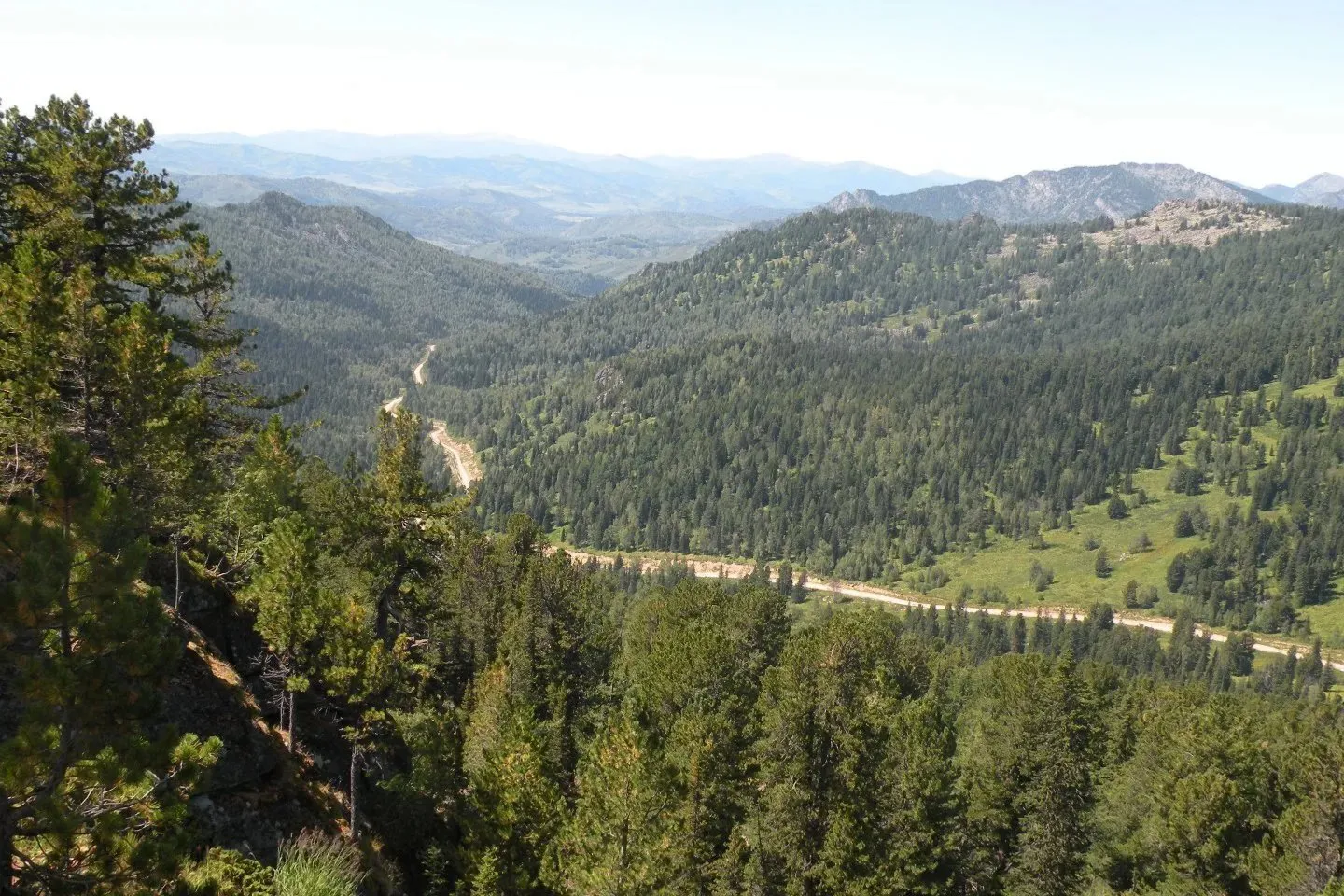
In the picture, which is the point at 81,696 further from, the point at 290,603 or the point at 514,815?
the point at 514,815

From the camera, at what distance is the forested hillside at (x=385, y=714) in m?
16.9

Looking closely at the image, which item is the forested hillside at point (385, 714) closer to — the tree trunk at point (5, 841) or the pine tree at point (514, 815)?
the pine tree at point (514, 815)

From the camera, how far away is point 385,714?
36750 millimetres

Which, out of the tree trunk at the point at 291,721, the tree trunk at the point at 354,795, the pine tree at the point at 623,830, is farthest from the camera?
the tree trunk at the point at 291,721

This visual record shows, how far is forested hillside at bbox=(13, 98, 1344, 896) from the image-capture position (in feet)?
55.5

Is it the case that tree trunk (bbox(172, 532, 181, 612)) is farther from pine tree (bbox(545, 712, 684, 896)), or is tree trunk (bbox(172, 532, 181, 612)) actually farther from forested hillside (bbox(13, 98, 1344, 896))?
pine tree (bbox(545, 712, 684, 896))

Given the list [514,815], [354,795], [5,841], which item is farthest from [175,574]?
[5,841]

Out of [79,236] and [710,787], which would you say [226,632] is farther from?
[710,787]

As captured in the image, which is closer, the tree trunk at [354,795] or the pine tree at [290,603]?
the pine tree at [290,603]

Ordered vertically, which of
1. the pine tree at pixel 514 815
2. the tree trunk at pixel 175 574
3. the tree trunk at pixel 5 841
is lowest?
the pine tree at pixel 514 815

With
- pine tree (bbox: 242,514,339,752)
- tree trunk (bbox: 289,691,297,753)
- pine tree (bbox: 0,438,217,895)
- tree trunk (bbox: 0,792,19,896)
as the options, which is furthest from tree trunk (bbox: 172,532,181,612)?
tree trunk (bbox: 0,792,19,896)

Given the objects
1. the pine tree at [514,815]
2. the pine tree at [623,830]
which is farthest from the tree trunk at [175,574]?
the pine tree at [623,830]

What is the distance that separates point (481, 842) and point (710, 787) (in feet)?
38.5

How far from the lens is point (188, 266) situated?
50938 millimetres
